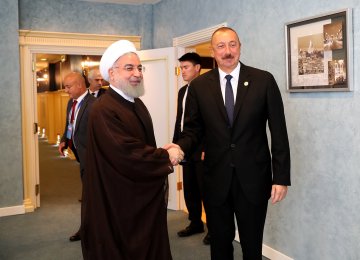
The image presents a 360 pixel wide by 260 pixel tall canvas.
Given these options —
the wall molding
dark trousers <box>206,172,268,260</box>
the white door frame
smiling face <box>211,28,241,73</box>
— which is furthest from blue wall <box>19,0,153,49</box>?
dark trousers <box>206,172,268,260</box>

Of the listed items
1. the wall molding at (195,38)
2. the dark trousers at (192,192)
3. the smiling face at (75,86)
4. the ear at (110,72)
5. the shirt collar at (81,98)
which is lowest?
the dark trousers at (192,192)

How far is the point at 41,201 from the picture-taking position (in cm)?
529

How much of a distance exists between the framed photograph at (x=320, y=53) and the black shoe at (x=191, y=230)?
66.7 inches

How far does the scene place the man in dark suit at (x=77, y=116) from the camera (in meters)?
3.38

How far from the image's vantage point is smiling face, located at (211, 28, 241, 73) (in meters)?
2.13

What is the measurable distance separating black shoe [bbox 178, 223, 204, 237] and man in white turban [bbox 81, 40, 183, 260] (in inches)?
67.1

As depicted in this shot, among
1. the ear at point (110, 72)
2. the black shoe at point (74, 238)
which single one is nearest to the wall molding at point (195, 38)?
the ear at point (110, 72)

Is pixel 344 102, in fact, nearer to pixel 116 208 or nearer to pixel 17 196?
pixel 116 208

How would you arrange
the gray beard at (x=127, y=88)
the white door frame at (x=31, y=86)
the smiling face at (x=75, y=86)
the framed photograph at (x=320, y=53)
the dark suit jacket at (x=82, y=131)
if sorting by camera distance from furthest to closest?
the white door frame at (x=31, y=86) < the smiling face at (x=75, y=86) < the dark suit jacket at (x=82, y=131) < the framed photograph at (x=320, y=53) < the gray beard at (x=127, y=88)

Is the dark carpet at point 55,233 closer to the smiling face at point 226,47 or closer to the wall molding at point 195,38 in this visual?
the smiling face at point 226,47

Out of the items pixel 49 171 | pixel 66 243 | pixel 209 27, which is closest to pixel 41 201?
pixel 66 243

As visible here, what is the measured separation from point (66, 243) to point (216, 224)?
204 cm

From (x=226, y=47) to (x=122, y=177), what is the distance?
0.88m

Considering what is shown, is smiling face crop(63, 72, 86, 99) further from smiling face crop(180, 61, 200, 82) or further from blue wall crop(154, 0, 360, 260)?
blue wall crop(154, 0, 360, 260)
